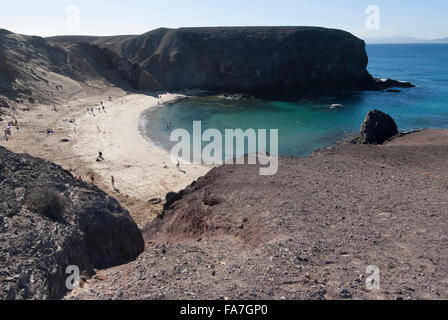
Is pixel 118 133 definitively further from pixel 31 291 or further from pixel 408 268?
pixel 408 268

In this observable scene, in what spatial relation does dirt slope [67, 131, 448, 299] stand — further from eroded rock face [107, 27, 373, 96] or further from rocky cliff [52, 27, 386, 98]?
eroded rock face [107, 27, 373, 96]

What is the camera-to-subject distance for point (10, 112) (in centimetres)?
3697

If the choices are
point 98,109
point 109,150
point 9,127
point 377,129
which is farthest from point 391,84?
point 9,127

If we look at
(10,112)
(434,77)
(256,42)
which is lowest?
(10,112)

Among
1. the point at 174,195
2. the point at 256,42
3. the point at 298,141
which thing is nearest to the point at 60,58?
the point at 256,42

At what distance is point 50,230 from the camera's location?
30.1 ft

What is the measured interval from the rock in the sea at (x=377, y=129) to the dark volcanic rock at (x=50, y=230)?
992 inches

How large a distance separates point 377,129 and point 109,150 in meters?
24.8

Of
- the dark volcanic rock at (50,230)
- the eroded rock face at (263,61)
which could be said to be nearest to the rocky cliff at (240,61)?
the eroded rock face at (263,61)

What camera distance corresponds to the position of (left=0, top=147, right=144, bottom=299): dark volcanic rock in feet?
24.9

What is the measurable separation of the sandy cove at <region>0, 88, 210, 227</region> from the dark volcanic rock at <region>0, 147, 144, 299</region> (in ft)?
20.4

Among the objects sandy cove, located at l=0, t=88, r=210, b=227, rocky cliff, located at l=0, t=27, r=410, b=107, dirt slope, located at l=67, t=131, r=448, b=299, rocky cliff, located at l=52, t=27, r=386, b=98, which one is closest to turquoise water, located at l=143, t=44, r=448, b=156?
sandy cove, located at l=0, t=88, r=210, b=227

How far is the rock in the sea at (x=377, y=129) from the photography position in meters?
30.5
